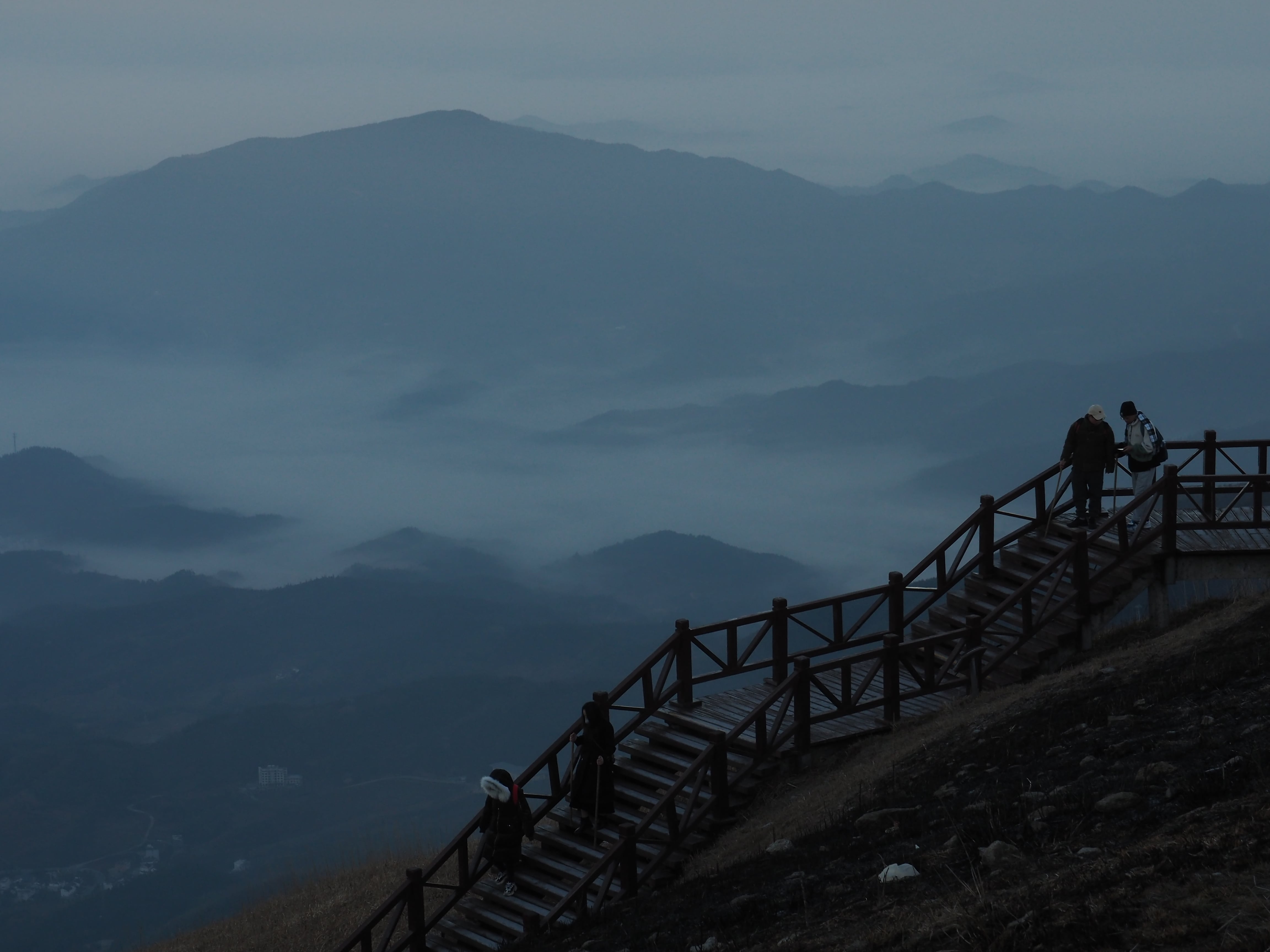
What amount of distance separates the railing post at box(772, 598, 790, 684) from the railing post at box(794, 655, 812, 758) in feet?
2.31

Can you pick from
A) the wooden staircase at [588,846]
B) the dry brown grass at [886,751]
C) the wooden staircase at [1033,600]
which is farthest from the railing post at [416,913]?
the wooden staircase at [1033,600]

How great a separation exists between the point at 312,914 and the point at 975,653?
1145 cm

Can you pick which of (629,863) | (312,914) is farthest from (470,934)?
(312,914)

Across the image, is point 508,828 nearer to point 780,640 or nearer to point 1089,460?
point 780,640

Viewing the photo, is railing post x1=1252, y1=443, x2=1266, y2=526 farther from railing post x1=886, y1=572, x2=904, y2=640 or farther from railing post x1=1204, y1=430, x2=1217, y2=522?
railing post x1=886, y1=572, x2=904, y2=640

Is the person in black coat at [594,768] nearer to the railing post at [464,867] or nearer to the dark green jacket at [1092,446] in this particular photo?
the railing post at [464,867]

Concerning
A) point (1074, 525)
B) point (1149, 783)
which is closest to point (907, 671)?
point (1074, 525)

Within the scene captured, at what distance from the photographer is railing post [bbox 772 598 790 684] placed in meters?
16.9

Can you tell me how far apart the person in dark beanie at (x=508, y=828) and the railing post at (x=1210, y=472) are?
32.0ft

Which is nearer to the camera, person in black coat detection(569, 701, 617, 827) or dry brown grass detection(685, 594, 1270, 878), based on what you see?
dry brown grass detection(685, 594, 1270, 878)

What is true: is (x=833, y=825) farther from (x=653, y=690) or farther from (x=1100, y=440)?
(x=1100, y=440)

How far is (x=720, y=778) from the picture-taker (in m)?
15.3

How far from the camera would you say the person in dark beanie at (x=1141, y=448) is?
18609 millimetres

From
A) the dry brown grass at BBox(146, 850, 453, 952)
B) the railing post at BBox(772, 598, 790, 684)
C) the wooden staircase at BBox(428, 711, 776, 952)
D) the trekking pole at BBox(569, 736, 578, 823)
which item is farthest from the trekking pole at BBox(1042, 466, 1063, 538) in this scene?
the dry brown grass at BBox(146, 850, 453, 952)
